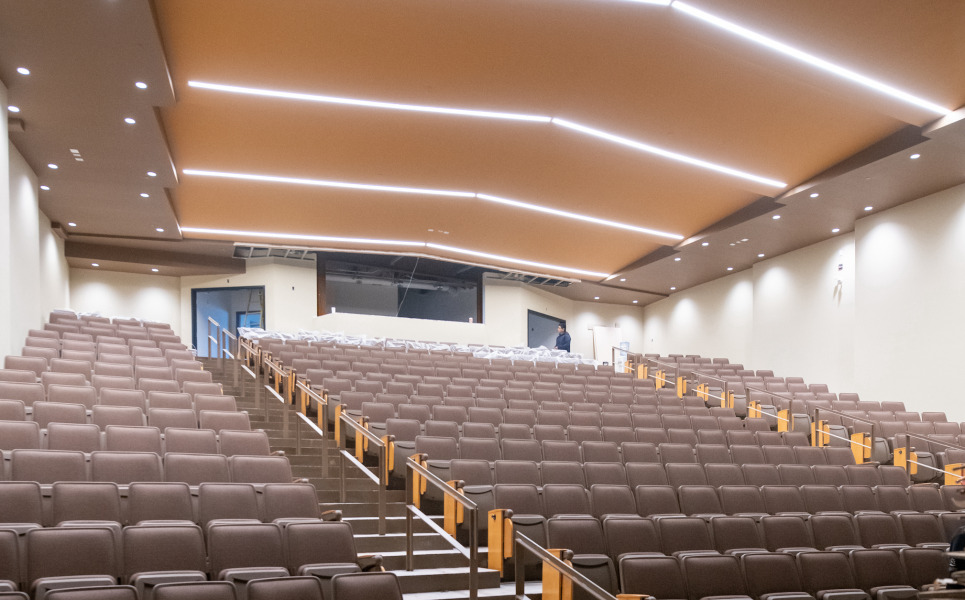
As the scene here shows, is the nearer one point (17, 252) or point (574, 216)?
point (17, 252)

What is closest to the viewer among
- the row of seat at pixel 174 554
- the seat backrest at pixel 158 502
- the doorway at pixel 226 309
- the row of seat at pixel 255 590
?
the row of seat at pixel 255 590

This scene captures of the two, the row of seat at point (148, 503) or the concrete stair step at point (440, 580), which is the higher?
the row of seat at point (148, 503)

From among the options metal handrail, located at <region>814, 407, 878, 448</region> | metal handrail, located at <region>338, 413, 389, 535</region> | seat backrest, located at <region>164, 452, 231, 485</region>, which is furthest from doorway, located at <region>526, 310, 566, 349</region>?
seat backrest, located at <region>164, 452, 231, 485</region>

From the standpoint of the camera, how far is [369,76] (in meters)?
8.49

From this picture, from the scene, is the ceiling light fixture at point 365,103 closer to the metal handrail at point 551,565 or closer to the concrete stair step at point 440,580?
the concrete stair step at point 440,580

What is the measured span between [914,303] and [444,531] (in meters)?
9.48

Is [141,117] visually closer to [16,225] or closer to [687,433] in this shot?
[16,225]

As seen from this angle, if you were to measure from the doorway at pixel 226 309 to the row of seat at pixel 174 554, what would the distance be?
13.5 metres

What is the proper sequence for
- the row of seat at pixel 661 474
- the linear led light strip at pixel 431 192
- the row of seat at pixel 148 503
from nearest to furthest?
1. the row of seat at pixel 148 503
2. the row of seat at pixel 661 474
3. the linear led light strip at pixel 431 192

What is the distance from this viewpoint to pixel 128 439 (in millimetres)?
5594

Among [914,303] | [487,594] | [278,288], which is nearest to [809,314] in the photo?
[914,303]

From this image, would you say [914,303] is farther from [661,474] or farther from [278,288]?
[278,288]

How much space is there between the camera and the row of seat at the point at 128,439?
17.4ft

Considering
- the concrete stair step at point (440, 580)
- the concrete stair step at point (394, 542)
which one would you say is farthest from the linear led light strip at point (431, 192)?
the concrete stair step at point (440, 580)
